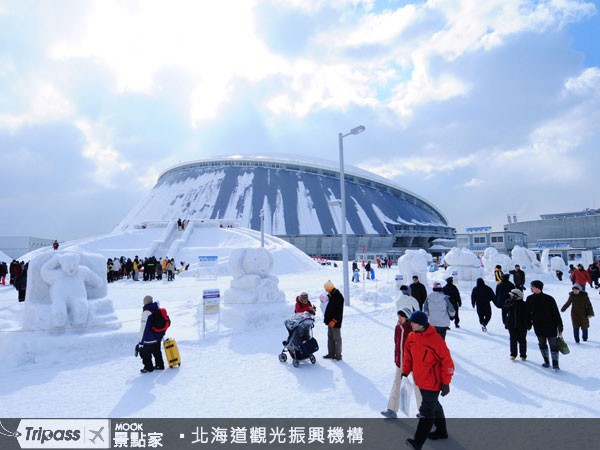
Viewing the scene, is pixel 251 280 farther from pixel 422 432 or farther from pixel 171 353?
pixel 422 432

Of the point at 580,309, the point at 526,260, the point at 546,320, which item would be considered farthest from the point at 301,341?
the point at 526,260

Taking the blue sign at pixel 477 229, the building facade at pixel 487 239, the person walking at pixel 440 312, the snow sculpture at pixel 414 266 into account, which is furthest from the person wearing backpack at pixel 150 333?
the blue sign at pixel 477 229

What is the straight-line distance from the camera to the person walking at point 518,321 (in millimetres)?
5945

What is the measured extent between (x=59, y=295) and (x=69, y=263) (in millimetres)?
661

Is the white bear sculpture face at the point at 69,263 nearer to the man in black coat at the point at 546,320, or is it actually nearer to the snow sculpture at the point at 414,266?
the man in black coat at the point at 546,320

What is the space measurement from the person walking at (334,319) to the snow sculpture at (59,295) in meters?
4.84

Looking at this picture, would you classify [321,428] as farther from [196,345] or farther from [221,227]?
[221,227]

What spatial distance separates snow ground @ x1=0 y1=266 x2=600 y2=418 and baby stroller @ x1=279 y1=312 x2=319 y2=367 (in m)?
0.22

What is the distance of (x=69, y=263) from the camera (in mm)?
7363

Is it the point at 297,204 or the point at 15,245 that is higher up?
the point at 297,204

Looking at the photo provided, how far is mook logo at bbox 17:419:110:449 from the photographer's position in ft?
12.6

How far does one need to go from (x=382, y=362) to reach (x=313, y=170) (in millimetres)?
50432

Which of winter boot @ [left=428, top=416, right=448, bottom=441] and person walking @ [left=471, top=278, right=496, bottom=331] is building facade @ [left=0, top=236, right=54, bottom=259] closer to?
person walking @ [left=471, top=278, right=496, bottom=331]

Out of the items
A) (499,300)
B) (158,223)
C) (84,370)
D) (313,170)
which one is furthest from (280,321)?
(313,170)
